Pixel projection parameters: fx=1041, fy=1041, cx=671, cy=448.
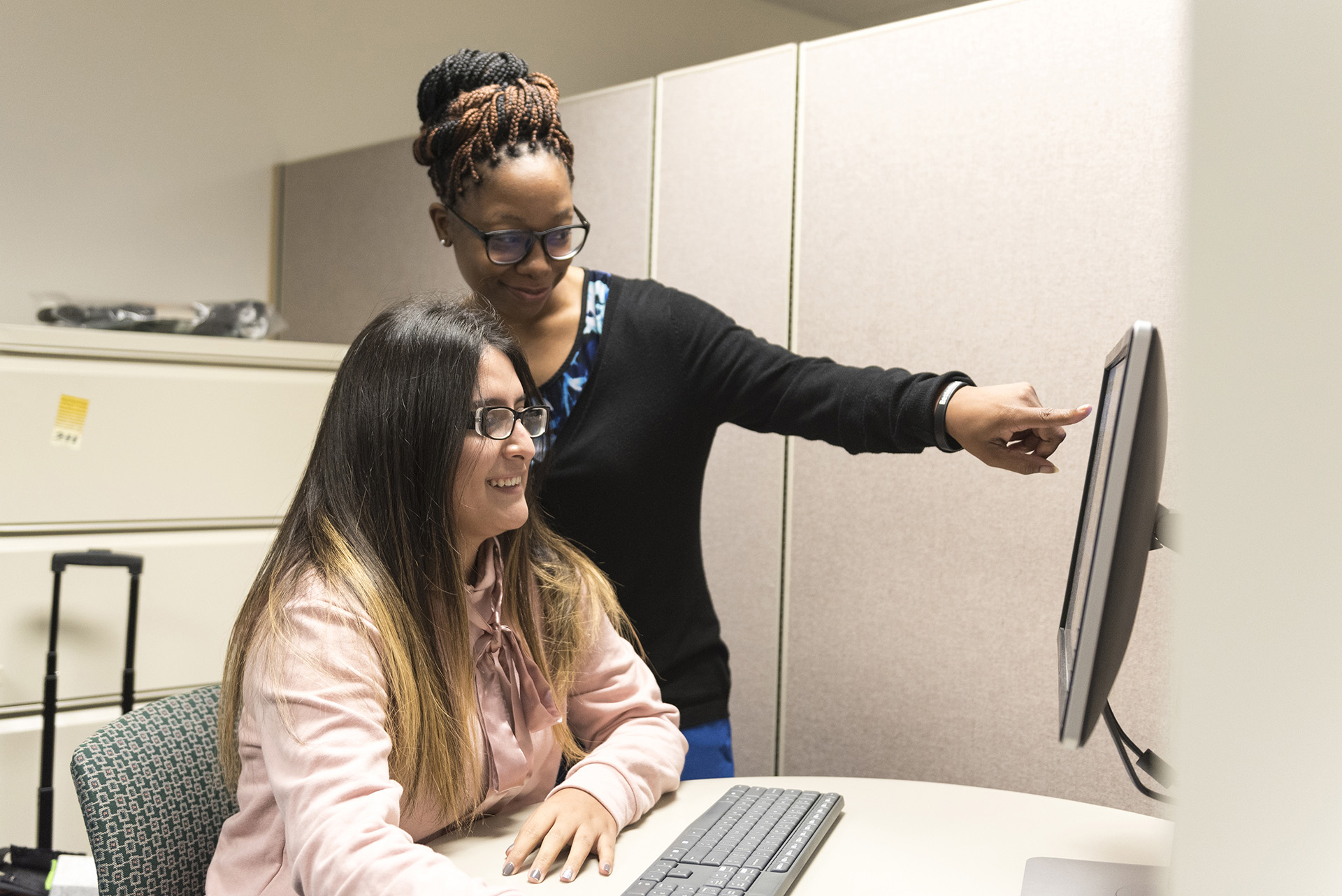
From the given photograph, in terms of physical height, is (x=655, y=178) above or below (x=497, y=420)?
above

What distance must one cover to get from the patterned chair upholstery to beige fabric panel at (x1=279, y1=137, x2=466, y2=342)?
152cm

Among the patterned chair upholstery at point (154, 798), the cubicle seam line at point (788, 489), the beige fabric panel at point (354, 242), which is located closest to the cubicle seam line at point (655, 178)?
the cubicle seam line at point (788, 489)

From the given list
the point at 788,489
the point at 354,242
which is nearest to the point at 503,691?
the point at 788,489

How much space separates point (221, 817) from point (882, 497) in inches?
42.4

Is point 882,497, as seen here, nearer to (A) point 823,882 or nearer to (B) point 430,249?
(A) point 823,882

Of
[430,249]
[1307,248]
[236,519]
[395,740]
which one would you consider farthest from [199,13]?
[1307,248]

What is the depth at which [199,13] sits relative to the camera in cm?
288

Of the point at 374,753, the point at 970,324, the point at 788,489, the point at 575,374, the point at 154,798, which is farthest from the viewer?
the point at 788,489

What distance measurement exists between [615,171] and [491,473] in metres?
1.18

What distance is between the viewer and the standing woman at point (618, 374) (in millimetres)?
1294

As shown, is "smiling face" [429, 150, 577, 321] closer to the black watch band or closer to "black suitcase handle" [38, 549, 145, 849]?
the black watch band

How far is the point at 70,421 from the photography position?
192cm

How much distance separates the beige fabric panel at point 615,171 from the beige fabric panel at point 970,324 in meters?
0.37

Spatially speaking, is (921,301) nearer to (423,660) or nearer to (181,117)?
(423,660)
